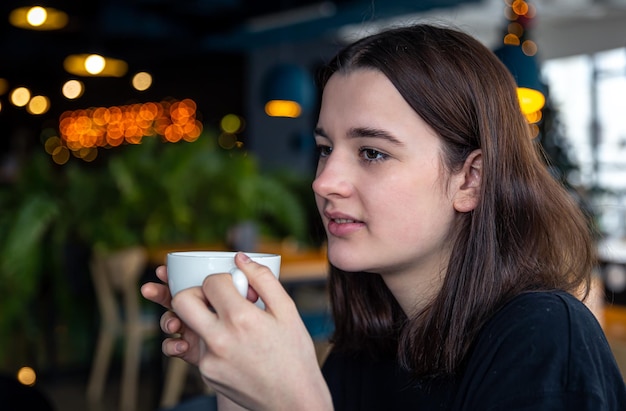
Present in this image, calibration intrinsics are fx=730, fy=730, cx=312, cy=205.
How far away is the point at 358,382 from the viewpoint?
1.36 meters

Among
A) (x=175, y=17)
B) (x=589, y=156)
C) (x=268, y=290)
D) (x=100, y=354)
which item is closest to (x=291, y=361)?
(x=268, y=290)

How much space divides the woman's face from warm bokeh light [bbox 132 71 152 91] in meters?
10.9

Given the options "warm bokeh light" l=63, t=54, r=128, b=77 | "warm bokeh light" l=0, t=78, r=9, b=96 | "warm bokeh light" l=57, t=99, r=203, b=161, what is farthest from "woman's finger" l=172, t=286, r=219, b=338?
"warm bokeh light" l=0, t=78, r=9, b=96

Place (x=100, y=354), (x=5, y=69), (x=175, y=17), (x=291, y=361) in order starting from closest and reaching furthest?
(x=291, y=361), (x=100, y=354), (x=175, y=17), (x=5, y=69)

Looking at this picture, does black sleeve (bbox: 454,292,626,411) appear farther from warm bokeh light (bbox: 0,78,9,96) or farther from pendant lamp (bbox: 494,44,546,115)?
warm bokeh light (bbox: 0,78,9,96)

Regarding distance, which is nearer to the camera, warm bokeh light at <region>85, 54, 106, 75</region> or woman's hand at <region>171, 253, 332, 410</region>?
woman's hand at <region>171, 253, 332, 410</region>

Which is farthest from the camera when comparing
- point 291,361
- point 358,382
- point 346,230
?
point 358,382

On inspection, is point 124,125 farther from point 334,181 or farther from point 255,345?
point 255,345

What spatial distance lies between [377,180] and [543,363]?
350mm

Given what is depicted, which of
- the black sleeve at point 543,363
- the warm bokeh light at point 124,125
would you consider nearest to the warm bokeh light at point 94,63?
the warm bokeh light at point 124,125

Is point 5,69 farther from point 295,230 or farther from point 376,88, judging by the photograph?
point 376,88

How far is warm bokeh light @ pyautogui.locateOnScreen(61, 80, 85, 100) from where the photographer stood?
481 inches

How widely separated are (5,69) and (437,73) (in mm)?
12701

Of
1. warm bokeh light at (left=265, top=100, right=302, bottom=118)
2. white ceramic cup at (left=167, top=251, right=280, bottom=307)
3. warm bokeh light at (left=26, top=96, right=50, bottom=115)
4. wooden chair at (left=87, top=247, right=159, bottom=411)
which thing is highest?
warm bokeh light at (left=26, top=96, right=50, bottom=115)
